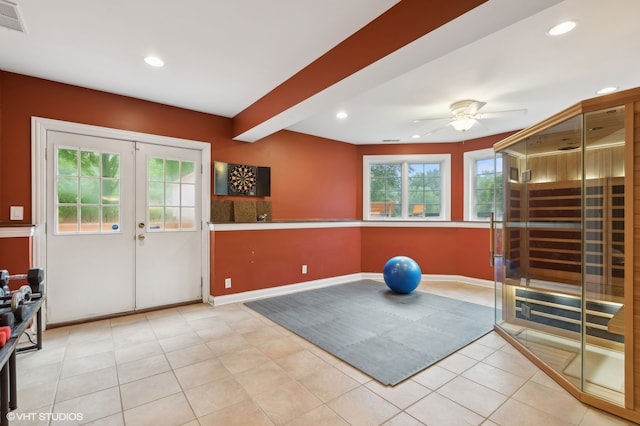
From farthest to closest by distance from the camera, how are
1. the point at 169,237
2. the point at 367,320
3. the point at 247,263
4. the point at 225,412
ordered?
1. the point at 247,263
2. the point at 169,237
3. the point at 367,320
4. the point at 225,412

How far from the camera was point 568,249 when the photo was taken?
2641 millimetres

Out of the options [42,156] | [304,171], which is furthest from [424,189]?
[42,156]

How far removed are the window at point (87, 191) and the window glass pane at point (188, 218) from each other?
729 millimetres

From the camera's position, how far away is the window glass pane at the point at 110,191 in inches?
135

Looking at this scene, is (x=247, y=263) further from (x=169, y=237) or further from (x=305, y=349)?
(x=305, y=349)

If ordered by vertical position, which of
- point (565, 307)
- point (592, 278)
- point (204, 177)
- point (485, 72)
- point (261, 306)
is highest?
point (485, 72)

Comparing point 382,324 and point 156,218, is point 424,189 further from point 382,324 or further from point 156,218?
point 156,218

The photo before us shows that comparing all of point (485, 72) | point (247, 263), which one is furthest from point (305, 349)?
point (485, 72)

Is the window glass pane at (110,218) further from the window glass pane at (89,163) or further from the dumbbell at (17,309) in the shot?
the dumbbell at (17,309)

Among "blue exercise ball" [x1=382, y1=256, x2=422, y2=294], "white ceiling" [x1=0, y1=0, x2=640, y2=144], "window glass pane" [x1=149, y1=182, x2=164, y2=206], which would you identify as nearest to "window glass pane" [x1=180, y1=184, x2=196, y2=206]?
"window glass pane" [x1=149, y1=182, x2=164, y2=206]

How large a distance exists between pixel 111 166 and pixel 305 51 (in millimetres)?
2657

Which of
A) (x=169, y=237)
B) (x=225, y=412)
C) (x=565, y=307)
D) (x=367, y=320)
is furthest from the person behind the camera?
(x=169, y=237)

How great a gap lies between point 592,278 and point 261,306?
3.38 metres

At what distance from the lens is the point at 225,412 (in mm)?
1819
